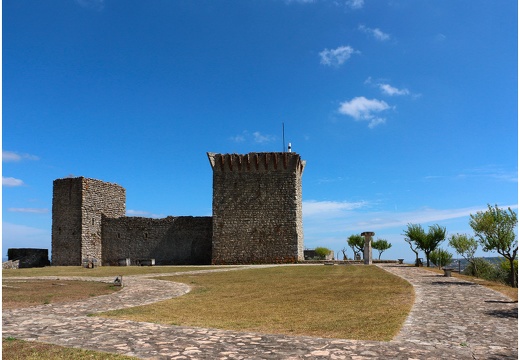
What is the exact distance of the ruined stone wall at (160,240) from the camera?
3453 centimetres

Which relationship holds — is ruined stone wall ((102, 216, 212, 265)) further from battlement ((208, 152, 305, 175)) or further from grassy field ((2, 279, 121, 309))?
grassy field ((2, 279, 121, 309))

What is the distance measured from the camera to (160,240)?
3478 centimetres

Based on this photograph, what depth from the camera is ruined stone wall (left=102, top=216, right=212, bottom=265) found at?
113ft

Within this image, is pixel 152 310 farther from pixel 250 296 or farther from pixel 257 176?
pixel 257 176

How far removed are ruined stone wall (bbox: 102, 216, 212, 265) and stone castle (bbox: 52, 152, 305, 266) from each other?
8 centimetres

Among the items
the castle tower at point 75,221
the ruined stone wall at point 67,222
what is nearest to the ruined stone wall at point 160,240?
the castle tower at point 75,221

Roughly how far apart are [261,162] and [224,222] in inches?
205

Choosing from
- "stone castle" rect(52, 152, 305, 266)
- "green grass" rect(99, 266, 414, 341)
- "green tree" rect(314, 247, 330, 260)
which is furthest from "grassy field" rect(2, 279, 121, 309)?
"green tree" rect(314, 247, 330, 260)

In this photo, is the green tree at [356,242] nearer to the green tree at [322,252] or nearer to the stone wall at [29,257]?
the green tree at [322,252]

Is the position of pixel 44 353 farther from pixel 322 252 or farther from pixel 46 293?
pixel 322 252

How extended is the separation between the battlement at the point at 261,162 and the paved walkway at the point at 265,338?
2347 cm

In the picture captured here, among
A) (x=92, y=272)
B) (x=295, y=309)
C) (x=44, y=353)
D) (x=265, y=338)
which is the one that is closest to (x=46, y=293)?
(x=295, y=309)

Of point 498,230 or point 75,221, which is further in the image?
point 75,221

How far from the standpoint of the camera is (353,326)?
786 centimetres
